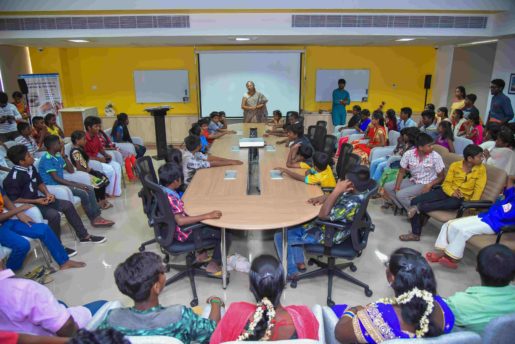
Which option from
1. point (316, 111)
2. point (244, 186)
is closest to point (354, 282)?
point (244, 186)

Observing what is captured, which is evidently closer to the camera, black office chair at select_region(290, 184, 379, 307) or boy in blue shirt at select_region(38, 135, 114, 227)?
black office chair at select_region(290, 184, 379, 307)

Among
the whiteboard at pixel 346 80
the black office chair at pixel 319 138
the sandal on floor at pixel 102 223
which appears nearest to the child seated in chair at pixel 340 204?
the sandal on floor at pixel 102 223

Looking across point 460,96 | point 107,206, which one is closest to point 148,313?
point 107,206

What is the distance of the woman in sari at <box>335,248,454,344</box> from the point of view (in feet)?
5.41

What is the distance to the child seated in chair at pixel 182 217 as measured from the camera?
3012mm

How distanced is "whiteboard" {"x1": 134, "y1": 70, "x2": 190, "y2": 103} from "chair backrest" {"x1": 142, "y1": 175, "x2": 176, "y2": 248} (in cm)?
708

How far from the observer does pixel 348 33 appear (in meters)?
6.84

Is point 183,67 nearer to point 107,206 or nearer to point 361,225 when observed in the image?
point 107,206

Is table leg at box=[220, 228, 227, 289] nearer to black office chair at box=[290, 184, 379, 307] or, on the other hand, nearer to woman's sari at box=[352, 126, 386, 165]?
black office chair at box=[290, 184, 379, 307]

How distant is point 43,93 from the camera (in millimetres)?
8516

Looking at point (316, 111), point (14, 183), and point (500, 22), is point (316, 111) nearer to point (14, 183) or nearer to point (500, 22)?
point (500, 22)

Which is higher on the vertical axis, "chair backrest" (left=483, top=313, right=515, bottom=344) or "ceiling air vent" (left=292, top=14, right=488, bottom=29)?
"ceiling air vent" (left=292, top=14, right=488, bottom=29)

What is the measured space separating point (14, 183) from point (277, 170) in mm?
2753

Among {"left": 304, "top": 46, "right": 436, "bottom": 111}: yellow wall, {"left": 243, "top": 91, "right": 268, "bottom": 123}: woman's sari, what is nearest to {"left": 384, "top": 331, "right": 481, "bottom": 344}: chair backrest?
{"left": 243, "top": 91, "right": 268, "bottom": 123}: woman's sari
